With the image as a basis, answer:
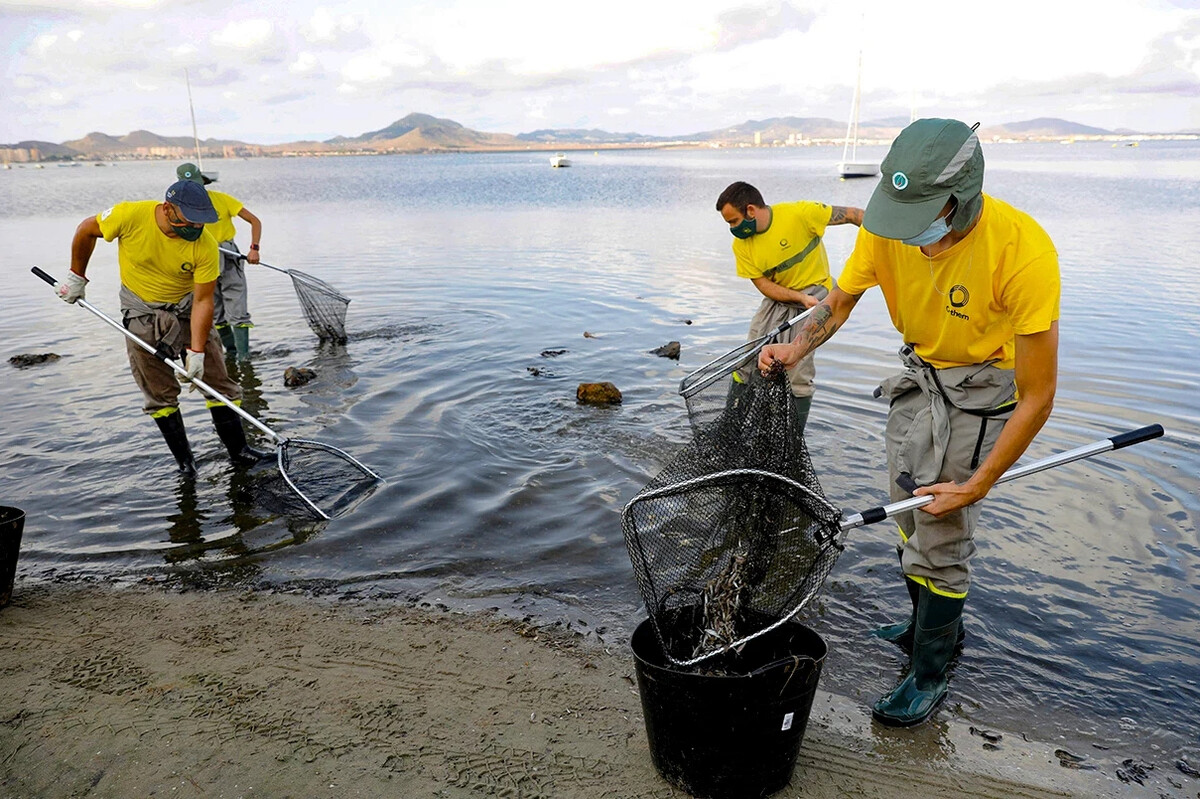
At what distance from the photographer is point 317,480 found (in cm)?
618

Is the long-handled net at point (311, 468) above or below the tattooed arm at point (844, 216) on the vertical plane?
below

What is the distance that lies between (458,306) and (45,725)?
10.4 meters

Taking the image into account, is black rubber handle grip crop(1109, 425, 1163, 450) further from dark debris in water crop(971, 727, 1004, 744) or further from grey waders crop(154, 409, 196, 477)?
grey waders crop(154, 409, 196, 477)

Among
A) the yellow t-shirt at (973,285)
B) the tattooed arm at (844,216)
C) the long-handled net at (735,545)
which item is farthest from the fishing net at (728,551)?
the tattooed arm at (844,216)

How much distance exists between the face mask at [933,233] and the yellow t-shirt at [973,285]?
12 centimetres

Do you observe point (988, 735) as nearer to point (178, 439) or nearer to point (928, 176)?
point (928, 176)

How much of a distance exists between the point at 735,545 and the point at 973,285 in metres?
1.33

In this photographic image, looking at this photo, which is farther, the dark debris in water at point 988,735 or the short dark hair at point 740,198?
the short dark hair at point 740,198

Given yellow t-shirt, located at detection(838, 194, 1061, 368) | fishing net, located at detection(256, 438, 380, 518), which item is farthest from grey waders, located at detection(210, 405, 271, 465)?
yellow t-shirt, located at detection(838, 194, 1061, 368)

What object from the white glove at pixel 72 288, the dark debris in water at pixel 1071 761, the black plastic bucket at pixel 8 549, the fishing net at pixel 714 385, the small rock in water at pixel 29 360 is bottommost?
the dark debris in water at pixel 1071 761

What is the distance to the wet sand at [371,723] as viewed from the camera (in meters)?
3.08

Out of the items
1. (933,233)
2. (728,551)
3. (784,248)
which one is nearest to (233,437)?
(784,248)

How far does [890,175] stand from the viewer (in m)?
2.76

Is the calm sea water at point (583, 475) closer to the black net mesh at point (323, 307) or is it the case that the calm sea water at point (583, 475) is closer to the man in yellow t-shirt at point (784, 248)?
the black net mesh at point (323, 307)
